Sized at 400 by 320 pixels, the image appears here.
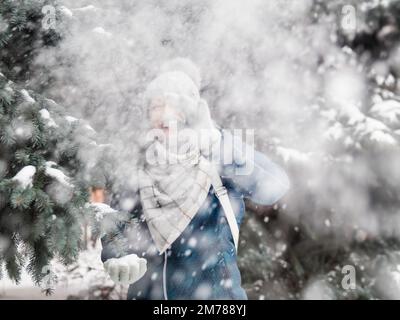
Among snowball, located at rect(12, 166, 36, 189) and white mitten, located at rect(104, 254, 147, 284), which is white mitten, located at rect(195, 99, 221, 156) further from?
snowball, located at rect(12, 166, 36, 189)

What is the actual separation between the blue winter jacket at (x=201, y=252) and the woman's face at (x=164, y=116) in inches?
12.9

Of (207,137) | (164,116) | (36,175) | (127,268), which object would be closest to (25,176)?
(36,175)

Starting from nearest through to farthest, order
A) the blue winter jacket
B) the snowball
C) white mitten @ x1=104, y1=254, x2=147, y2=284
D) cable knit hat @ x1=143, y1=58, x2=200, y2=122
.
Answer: the snowball
white mitten @ x1=104, y1=254, x2=147, y2=284
the blue winter jacket
cable knit hat @ x1=143, y1=58, x2=200, y2=122

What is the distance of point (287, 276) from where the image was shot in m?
3.00

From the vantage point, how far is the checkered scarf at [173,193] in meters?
2.04

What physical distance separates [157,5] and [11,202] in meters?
1.62

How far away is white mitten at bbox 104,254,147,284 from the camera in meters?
1.92

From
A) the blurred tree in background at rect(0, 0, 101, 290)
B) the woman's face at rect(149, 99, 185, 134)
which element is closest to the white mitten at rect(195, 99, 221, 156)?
the woman's face at rect(149, 99, 185, 134)

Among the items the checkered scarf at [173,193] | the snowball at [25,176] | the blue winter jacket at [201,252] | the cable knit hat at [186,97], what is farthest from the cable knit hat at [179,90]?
the snowball at [25,176]

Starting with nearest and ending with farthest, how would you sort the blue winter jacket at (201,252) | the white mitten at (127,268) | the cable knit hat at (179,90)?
the white mitten at (127,268), the blue winter jacket at (201,252), the cable knit hat at (179,90)

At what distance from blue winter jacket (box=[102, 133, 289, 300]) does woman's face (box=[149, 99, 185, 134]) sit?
1.08ft

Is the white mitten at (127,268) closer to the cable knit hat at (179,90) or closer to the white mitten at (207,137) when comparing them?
the white mitten at (207,137)

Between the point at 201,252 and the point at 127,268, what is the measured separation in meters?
0.35

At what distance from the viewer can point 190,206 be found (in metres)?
2.04
